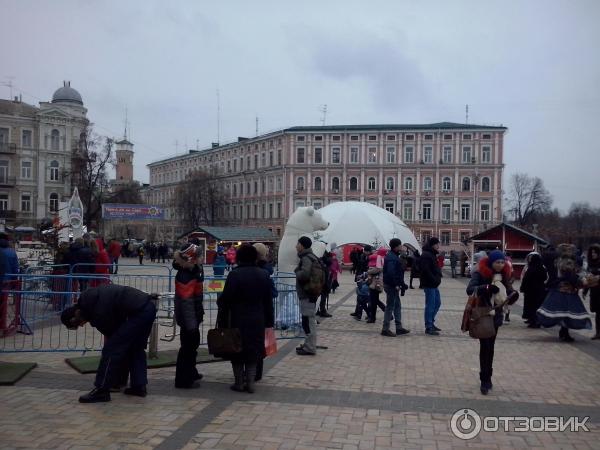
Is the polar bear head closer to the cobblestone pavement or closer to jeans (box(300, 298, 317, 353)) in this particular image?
the cobblestone pavement

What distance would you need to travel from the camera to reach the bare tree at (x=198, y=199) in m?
72.2

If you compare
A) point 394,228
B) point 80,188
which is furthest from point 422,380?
point 80,188

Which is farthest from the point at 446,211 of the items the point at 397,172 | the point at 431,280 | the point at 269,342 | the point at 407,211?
the point at 269,342

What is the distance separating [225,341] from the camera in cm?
650

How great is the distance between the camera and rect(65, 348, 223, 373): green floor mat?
24.8 feet

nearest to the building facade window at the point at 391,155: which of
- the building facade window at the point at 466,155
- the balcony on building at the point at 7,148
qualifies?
the building facade window at the point at 466,155

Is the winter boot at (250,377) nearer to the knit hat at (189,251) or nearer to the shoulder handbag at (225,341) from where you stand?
→ the shoulder handbag at (225,341)

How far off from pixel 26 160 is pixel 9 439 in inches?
2298

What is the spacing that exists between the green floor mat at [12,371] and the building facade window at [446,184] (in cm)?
6137

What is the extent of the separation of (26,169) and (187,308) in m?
57.3

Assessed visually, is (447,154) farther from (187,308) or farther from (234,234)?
(187,308)

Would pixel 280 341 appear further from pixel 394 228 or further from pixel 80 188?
pixel 80 188

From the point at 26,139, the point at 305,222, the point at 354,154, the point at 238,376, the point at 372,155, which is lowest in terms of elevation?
→ the point at 238,376

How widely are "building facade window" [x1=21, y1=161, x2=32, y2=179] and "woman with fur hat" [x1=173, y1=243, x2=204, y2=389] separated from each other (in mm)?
56895
